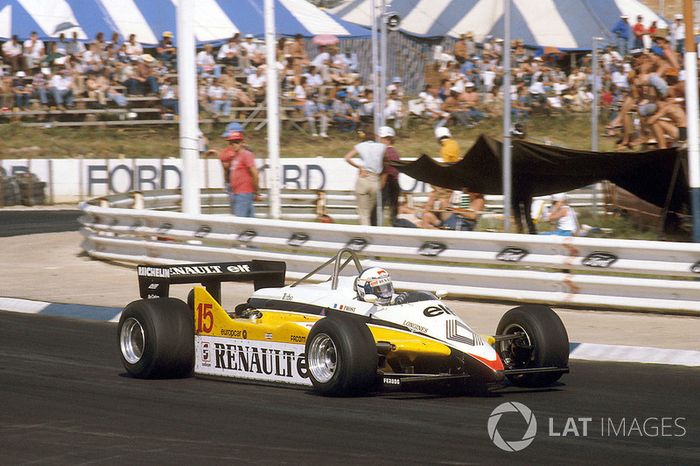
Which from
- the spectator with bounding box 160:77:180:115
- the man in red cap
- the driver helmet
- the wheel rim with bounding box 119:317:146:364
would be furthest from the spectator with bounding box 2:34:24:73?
the driver helmet

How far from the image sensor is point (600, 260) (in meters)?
11.4

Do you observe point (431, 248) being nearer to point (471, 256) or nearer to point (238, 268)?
point (471, 256)

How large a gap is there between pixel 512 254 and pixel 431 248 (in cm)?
93

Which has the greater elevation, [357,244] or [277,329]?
[357,244]

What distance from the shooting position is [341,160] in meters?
23.4

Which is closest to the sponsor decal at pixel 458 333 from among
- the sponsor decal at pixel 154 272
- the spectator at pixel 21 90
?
the sponsor decal at pixel 154 272

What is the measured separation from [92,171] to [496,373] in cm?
1876

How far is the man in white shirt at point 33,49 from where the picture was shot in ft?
84.6

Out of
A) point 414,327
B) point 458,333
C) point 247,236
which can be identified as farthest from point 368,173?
point 458,333

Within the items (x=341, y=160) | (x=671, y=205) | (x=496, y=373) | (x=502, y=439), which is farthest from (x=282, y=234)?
(x=341, y=160)

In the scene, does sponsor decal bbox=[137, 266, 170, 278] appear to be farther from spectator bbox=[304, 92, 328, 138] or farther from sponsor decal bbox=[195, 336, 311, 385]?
spectator bbox=[304, 92, 328, 138]

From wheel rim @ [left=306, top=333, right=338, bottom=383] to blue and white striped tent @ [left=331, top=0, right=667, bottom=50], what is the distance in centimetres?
1864

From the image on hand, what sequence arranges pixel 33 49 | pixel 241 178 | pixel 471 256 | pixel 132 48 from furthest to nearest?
pixel 132 48, pixel 33 49, pixel 241 178, pixel 471 256

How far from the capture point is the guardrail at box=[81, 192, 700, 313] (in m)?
11.1
